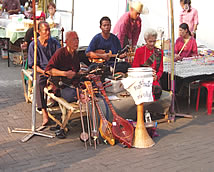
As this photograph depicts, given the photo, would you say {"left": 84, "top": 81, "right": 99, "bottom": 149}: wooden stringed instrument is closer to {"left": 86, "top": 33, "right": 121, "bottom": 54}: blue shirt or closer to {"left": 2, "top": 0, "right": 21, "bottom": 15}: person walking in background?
{"left": 86, "top": 33, "right": 121, "bottom": 54}: blue shirt

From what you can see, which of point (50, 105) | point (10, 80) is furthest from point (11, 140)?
point (10, 80)

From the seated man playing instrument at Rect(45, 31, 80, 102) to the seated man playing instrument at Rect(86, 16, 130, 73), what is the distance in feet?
2.37

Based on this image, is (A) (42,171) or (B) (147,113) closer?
(A) (42,171)

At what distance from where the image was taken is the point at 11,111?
5.74 metres

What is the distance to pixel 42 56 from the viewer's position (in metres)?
5.36

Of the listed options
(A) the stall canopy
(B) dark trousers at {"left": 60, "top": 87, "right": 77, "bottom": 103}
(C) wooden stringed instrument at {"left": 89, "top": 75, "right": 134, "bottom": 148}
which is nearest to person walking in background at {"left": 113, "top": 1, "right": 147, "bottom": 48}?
(B) dark trousers at {"left": 60, "top": 87, "right": 77, "bottom": 103}

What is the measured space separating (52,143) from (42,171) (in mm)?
802

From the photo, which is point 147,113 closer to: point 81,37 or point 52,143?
point 52,143

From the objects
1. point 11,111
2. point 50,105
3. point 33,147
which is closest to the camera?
point 33,147

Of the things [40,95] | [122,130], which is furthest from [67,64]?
[122,130]

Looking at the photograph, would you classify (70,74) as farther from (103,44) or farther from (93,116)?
(103,44)

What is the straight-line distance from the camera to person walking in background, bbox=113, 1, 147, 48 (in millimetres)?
6375

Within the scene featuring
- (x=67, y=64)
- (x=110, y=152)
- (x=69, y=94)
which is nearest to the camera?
(x=110, y=152)

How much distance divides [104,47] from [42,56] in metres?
1.02
